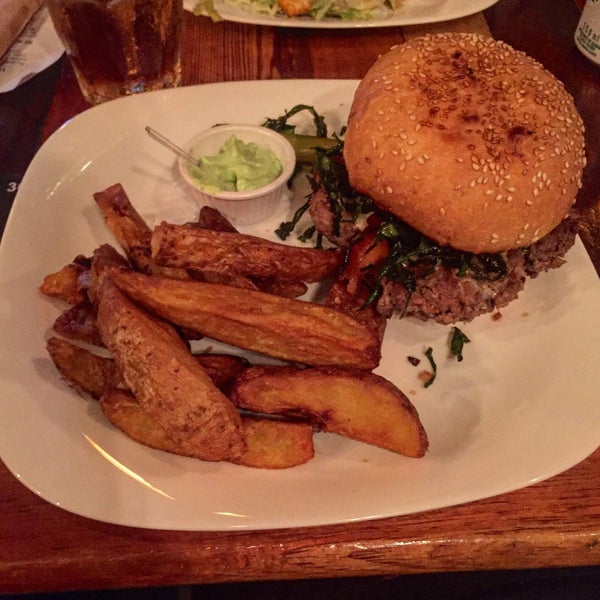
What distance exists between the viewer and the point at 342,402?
53.2 inches

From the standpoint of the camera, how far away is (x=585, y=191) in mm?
2162

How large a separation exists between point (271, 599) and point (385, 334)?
0.94 meters

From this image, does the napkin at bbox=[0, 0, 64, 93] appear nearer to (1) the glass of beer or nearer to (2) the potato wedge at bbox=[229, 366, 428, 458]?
(1) the glass of beer

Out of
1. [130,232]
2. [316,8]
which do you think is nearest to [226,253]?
[130,232]

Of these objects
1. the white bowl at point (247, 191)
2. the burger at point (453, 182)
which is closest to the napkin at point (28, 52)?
the white bowl at point (247, 191)

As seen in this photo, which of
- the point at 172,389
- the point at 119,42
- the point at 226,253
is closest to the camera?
the point at 172,389

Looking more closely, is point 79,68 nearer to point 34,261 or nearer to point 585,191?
point 34,261

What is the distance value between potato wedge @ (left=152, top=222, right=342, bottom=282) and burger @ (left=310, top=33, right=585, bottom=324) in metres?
0.25

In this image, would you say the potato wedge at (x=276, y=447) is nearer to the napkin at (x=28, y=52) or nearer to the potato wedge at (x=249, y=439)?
the potato wedge at (x=249, y=439)

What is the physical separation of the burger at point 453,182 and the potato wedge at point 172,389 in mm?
612

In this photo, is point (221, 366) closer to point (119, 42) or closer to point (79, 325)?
point (79, 325)

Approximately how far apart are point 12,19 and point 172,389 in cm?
236

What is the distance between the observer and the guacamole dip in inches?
76.5

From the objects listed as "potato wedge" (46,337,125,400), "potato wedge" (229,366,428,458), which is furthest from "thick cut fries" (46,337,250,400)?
"potato wedge" (229,366,428,458)
